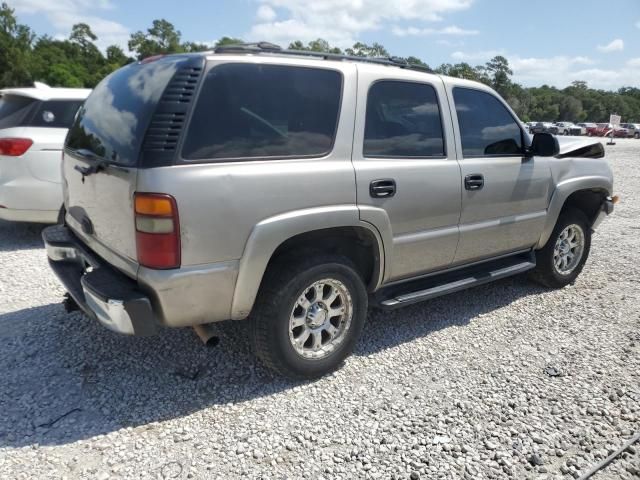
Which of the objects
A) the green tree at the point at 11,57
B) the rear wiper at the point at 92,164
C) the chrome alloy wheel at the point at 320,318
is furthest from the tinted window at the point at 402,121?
the green tree at the point at 11,57

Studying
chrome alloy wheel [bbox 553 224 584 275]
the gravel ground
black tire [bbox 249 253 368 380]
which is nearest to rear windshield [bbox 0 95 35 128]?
the gravel ground

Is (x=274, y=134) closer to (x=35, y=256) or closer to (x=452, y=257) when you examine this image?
(x=452, y=257)

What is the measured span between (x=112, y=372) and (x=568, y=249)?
4245 mm

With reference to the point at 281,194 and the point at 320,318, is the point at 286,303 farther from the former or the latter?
the point at 281,194

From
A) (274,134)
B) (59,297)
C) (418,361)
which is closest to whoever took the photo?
(274,134)

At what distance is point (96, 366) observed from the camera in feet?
10.6

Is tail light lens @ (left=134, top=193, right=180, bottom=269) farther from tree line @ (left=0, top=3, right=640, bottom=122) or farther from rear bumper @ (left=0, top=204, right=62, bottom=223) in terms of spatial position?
tree line @ (left=0, top=3, right=640, bottom=122)

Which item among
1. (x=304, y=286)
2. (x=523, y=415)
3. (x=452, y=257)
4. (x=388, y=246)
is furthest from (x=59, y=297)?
(x=523, y=415)

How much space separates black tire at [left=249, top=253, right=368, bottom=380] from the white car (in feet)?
11.5

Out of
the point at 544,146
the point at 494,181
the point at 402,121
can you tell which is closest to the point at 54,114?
the point at 402,121

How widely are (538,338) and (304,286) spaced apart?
2.09 metres

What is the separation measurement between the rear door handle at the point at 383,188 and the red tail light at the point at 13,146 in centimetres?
419

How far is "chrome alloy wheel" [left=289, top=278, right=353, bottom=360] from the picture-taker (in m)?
3.04

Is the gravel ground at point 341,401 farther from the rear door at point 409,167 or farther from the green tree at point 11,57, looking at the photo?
the green tree at point 11,57
